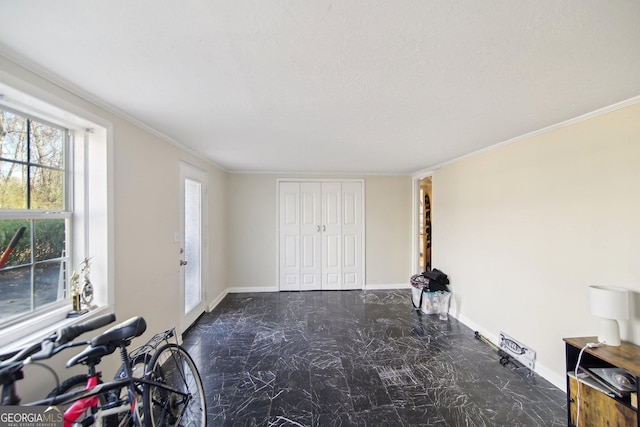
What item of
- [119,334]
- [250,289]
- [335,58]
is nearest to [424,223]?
[250,289]

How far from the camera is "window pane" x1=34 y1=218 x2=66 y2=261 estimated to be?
1483 mm

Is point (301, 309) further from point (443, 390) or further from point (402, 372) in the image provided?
point (443, 390)

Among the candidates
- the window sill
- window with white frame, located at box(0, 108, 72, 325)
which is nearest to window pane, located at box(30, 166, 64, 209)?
window with white frame, located at box(0, 108, 72, 325)

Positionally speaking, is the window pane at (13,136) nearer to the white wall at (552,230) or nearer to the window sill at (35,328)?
the window sill at (35,328)

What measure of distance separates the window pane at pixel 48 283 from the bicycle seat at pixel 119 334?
619mm

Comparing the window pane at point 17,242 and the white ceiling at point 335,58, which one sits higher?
the white ceiling at point 335,58

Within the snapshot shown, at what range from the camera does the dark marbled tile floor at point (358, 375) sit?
1.82 metres

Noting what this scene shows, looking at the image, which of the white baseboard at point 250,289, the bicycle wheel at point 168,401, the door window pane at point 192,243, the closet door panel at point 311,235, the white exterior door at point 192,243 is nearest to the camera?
the bicycle wheel at point 168,401

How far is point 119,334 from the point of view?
1277 millimetres

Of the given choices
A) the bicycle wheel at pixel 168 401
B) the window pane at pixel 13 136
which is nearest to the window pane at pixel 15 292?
the window pane at pixel 13 136

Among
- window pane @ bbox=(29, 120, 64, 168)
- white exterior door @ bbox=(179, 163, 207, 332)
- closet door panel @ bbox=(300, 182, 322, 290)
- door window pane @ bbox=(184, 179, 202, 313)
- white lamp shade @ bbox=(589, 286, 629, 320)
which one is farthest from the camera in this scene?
closet door panel @ bbox=(300, 182, 322, 290)

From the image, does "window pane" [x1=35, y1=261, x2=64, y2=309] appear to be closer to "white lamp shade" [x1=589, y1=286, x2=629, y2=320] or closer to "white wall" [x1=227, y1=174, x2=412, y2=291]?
"white wall" [x1=227, y1=174, x2=412, y2=291]

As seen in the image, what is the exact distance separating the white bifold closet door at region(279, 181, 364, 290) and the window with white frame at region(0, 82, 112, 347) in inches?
122

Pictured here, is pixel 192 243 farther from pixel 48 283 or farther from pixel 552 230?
pixel 552 230
